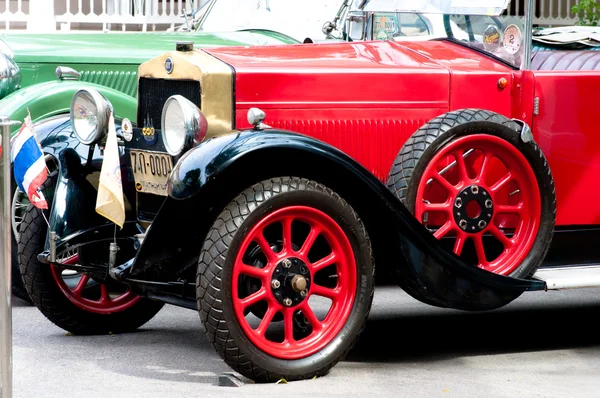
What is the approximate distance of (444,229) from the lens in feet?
16.9

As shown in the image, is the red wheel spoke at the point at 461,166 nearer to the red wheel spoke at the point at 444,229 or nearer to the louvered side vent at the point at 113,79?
the red wheel spoke at the point at 444,229

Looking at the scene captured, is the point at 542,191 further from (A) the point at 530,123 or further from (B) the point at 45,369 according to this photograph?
(B) the point at 45,369

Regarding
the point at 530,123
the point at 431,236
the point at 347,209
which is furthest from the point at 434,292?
the point at 530,123

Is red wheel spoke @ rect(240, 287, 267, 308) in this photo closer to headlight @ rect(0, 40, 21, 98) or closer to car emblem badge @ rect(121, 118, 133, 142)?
car emblem badge @ rect(121, 118, 133, 142)

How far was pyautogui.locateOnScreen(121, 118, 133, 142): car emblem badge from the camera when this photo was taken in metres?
5.40

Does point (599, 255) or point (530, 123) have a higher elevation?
point (530, 123)

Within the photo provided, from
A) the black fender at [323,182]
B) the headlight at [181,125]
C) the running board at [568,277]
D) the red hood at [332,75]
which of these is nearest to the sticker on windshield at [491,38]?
the red hood at [332,75]

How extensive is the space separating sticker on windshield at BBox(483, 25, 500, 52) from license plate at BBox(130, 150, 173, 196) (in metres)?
1.73

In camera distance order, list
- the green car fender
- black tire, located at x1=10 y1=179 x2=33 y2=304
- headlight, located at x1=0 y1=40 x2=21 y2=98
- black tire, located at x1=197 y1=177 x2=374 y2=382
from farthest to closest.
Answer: headlight, located at x1=0 y1=40 x2=21 y2=98
the green car fender
black tire, located at x1=10 y1=179 x2=33 y2=304
black tire, located at x1=197 y1=177 x2=374 y2=382

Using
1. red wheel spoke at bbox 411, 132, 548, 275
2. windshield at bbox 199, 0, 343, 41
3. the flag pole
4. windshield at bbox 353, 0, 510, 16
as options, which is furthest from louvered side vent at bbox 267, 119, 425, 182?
windshield at bbox 199, 0, 343, 41

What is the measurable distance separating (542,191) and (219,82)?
154cm

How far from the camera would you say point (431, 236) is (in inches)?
194

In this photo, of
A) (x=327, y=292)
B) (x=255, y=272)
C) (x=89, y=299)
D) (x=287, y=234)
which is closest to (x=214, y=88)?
(x=287, y=234)

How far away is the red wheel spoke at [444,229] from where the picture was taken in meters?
5.14
